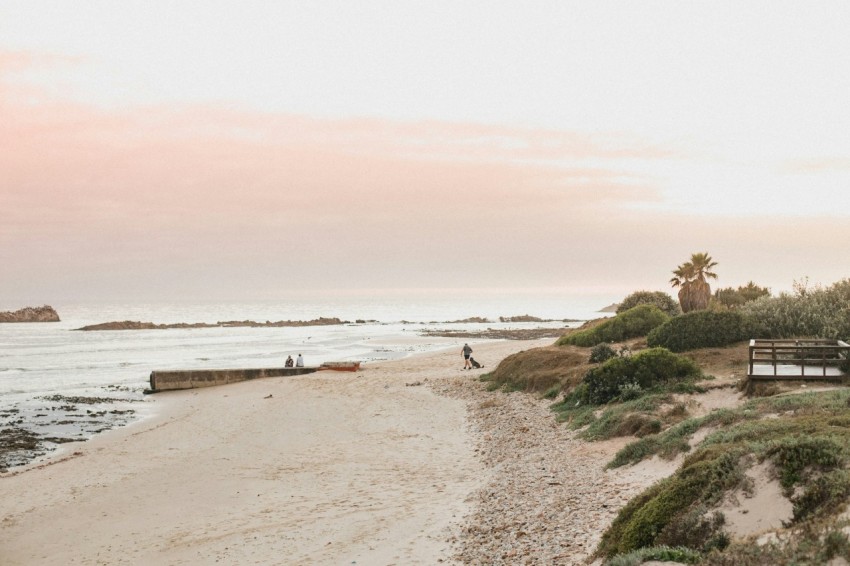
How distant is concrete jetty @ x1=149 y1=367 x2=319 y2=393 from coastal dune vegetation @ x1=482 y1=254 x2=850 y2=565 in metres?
16.2

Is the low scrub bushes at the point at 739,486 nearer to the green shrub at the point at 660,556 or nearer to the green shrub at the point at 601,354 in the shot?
the green shrub at the point at 660,556

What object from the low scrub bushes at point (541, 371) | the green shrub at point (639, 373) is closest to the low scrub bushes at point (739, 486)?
the green shrub at point (639, 373)

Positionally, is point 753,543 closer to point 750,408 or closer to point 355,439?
point 750,408

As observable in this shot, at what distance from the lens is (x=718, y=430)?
37.1 feet

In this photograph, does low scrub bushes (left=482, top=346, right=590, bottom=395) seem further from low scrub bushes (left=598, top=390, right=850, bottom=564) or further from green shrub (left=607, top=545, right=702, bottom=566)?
green shrub (left=607, top=545, right=702, bottom=566)

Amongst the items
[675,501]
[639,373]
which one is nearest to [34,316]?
[639,373]

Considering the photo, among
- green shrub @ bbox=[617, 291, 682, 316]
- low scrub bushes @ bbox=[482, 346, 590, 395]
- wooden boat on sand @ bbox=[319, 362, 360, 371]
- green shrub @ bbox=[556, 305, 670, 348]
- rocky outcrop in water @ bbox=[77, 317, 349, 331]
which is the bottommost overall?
wooden boat on sand @ bbox=[319, 362, 360, 371]

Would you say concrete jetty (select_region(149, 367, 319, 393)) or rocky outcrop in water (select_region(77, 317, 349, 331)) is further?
rocky outcrop in water (select_region(77, 317, 349, 331))

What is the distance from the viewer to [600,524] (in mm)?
8992

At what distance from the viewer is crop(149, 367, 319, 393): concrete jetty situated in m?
38.1

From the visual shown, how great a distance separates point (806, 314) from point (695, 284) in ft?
54.2

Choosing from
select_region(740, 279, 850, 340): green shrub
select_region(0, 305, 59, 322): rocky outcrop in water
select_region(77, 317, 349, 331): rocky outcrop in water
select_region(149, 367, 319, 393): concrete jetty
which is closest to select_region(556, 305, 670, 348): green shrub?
select_region(740, 279, 850, 340): green shrub

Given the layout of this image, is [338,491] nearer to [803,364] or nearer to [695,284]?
[803,364]

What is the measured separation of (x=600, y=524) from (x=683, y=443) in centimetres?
346
